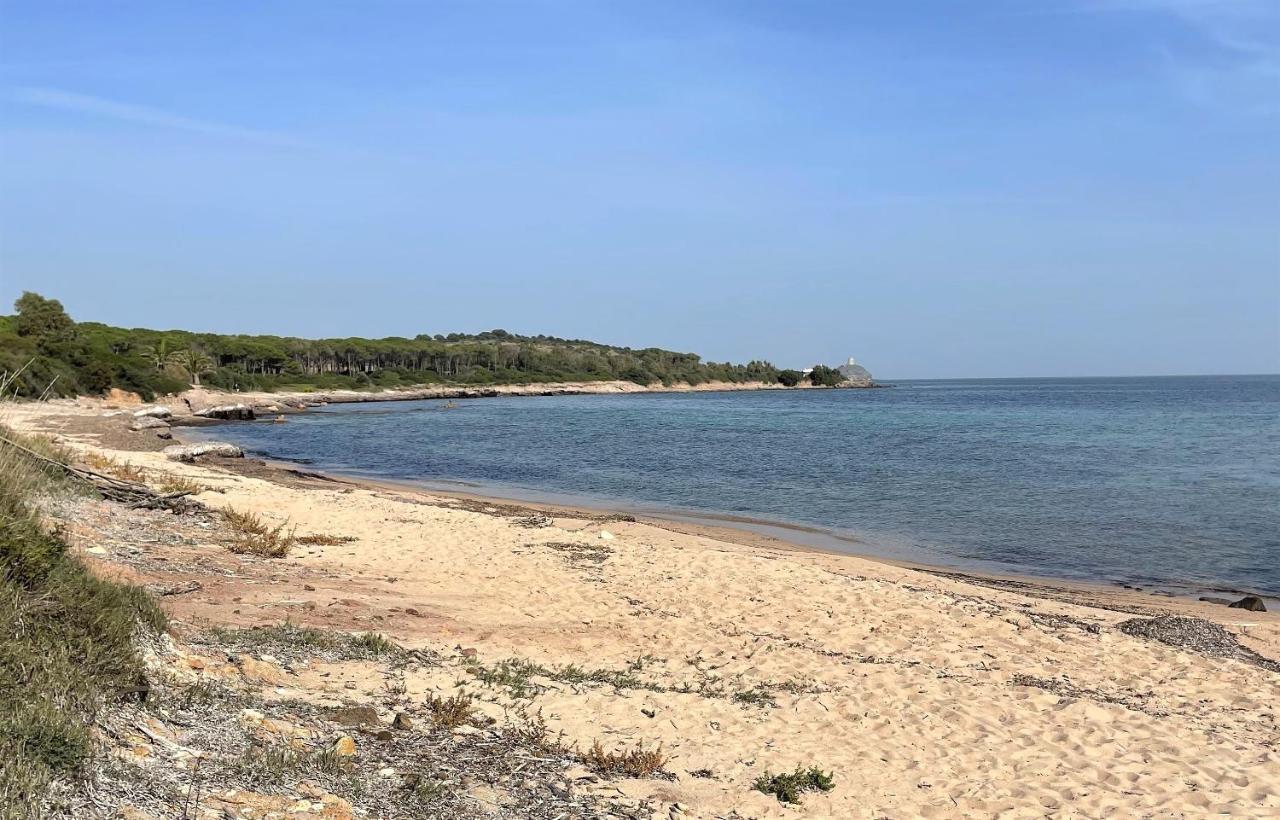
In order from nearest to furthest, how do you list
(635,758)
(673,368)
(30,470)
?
(635,758), (30,470), (673,368)

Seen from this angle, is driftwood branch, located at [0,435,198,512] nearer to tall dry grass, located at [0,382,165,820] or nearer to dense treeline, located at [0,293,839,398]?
dense treeline, located at [0,293,839,398]

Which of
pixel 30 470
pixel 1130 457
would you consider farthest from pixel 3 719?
pixel 1130 457

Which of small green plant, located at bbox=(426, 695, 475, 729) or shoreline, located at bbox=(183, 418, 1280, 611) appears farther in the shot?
shoreline, located at bbox=(183, 418, 1280, 611)

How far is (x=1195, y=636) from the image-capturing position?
1087 cm

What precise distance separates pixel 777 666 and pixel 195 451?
26415mm

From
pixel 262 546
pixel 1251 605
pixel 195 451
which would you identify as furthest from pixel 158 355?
pixel 1251 605

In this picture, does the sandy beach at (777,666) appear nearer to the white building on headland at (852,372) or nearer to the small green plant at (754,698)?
the small green plant at (754,698)

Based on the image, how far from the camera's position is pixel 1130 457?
3816 centimetres

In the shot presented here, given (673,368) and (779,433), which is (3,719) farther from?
(673,368)

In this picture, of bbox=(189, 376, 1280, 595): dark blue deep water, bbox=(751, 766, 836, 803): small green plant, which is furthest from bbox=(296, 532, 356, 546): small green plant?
bbox=(189, 376, 1280, 595): dark blue deep water

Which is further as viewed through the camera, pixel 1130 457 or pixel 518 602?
pixel 1130 457

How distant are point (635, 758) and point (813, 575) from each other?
8569 mm

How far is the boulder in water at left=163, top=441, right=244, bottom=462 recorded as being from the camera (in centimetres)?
2797

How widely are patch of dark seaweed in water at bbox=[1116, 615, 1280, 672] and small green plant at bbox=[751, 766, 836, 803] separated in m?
7.00
